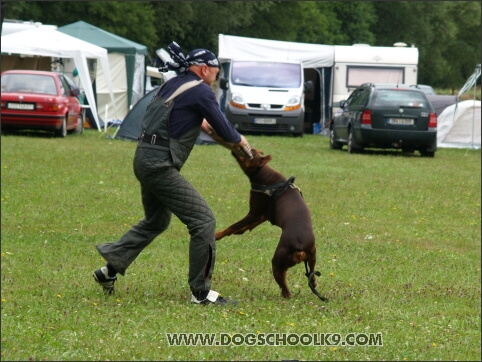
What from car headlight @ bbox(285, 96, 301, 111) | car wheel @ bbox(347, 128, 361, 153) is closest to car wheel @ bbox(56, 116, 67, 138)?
car wheel @ bbox(347, 128, 361, 153)

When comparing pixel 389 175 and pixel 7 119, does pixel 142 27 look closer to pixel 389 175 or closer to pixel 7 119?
pixel 7 119

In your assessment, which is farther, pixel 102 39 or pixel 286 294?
pixel 102 39

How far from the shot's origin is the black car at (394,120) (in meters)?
23.2

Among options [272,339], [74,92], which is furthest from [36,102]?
[272,339]

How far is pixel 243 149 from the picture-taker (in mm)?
7441

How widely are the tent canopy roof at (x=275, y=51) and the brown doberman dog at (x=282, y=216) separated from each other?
24847 millimetres

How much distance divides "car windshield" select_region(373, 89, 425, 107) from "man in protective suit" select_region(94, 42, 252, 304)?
16210 mm

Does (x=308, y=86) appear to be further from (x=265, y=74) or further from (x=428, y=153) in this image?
(x=428, y=153)

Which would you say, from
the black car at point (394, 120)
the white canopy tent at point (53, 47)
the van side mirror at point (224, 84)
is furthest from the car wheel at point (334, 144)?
the white canopy tent at point (53, 47)

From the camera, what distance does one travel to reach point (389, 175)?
61.8 ft

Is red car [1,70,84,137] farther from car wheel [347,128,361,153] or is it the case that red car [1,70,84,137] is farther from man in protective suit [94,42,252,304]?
man in protective suit [94,42,252,304]

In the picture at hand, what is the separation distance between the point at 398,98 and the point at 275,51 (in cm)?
1002

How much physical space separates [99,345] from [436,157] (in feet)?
62.9

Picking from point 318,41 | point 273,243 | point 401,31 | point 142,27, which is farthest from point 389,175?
point 401,31
